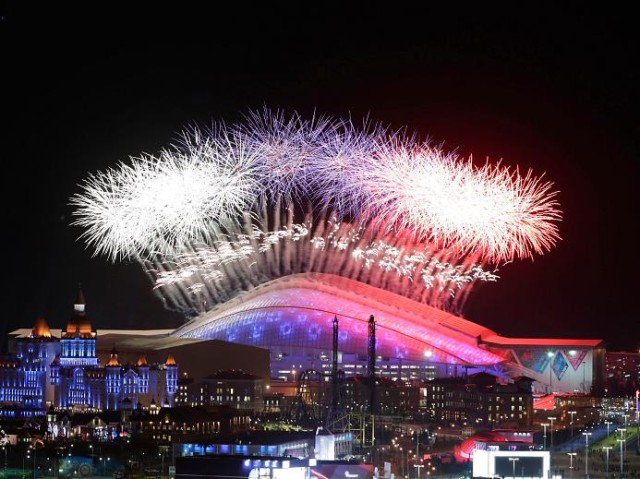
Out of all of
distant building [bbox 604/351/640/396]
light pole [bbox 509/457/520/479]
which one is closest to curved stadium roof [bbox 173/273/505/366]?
distant building [bbox 604/351/640/396]

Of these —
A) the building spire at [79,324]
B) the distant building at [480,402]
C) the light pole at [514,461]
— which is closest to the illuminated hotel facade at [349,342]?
the building spire at [79,324]

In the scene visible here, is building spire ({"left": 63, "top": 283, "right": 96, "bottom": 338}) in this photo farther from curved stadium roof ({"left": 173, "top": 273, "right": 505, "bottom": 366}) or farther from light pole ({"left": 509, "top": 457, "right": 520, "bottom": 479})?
light pole ({"left": 509, "top": 457, "right": 520, "bottom": 479})

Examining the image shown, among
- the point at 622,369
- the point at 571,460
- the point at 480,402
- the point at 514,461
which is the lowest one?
the point at 571,460

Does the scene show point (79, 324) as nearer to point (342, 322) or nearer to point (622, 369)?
point (342, 322)

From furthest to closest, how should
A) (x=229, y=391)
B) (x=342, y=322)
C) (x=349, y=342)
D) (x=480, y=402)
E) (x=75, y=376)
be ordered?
(x=349, y=342)
(x=342, y=322)
(x=229, y=391)
(x=75, y=376)
(x=480, y=402)

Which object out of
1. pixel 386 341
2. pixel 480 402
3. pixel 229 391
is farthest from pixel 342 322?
pixel 480 402

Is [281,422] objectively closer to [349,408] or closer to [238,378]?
[349,408]

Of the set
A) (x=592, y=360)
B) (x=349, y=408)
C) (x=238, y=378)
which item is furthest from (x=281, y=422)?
(x=592, y=360)

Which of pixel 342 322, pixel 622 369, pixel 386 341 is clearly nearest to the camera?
pixel 386 341
